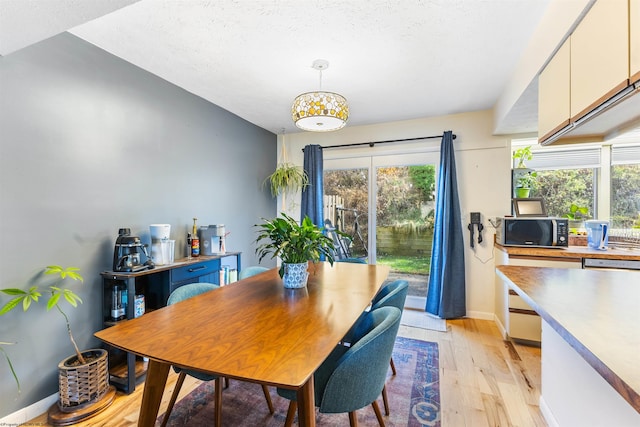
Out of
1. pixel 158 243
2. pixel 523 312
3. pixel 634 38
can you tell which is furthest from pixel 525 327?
pixel 158 243

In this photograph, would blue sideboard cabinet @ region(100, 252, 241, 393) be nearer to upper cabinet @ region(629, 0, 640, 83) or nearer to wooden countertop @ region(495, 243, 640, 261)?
upper cabinet @ region(629, 0, 640, 83)

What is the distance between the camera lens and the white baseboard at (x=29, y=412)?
65.8 inches

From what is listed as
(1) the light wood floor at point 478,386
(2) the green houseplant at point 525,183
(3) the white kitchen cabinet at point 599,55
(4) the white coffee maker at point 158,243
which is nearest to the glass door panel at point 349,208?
(1) the light wood floor at point 478,386

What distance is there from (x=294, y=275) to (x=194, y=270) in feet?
4.03

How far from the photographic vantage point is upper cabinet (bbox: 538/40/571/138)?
1429 millimetres

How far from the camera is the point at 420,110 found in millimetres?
3396

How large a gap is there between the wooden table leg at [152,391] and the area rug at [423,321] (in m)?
2.66

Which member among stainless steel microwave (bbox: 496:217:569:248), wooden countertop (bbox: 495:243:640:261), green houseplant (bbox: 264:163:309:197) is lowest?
wooden countertop (bbox: 495:243:640:261)

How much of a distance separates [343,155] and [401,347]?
101 inches

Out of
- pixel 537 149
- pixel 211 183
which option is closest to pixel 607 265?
pixel 537 149

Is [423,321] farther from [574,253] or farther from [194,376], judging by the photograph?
[194,376]

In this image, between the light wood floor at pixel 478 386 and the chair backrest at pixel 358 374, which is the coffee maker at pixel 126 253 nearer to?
the light wood floor at pixel 478 386

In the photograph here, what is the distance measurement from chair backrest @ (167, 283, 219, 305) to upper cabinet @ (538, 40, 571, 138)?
224 cm

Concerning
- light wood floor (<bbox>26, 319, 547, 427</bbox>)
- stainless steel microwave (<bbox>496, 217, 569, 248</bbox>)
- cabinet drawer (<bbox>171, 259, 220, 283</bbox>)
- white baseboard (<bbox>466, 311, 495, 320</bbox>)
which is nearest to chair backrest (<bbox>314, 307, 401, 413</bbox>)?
light wood floor (<bbox>26, 319, 547, 427</bbox>)
